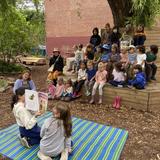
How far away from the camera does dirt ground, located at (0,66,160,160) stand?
4.49 metres

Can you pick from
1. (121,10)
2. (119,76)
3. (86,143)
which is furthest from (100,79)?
(121,10)

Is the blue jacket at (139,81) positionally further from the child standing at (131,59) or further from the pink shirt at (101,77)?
the pink shirt at (101,77)

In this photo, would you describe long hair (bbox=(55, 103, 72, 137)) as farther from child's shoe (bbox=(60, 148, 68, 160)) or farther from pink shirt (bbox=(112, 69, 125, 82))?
pink shirt (bbox=(112, 69, 125, 82))

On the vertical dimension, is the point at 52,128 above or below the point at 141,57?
below

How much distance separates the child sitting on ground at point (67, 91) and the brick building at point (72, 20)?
10432 mm

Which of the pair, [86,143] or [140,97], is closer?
[86,143]

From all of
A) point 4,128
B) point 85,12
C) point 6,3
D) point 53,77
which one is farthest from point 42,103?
point 85,12

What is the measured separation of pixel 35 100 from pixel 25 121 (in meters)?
0.37

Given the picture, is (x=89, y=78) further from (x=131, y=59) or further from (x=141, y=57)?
(x=141, y=57)

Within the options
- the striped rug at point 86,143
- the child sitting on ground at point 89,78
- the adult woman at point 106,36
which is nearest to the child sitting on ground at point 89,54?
the adult woman at point 106,36

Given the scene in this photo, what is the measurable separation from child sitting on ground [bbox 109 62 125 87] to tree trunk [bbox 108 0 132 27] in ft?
8.80

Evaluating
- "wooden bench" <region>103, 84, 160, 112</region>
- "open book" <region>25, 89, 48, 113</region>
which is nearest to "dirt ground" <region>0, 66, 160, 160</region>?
"wooden bench" <region>103, 84, 160, 112</region>

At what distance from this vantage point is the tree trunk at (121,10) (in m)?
8.88

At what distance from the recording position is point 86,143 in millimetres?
4598
